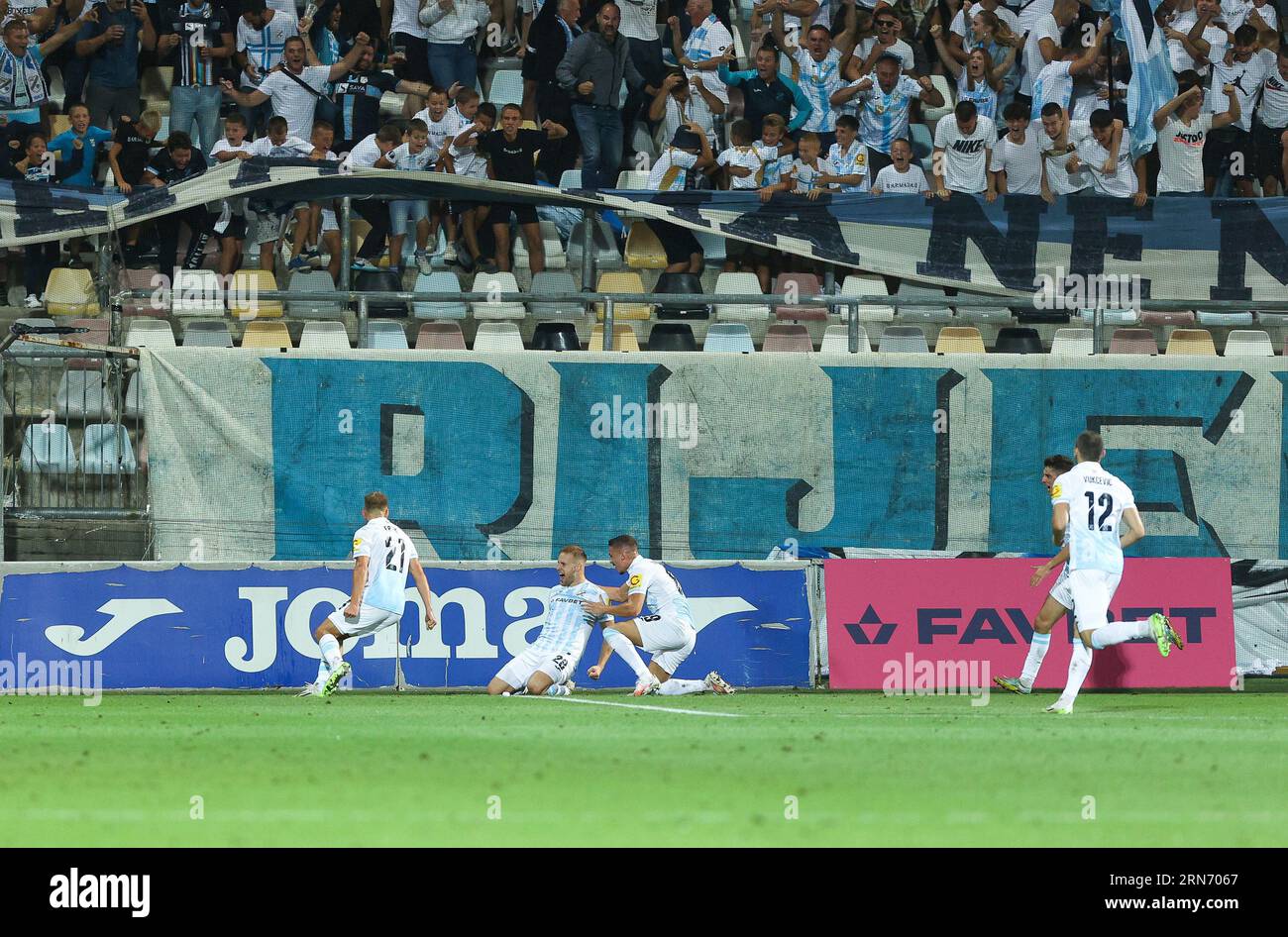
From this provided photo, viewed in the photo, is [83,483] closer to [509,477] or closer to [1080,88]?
[509,477]

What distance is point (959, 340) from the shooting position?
60.5 feet

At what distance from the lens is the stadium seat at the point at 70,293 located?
59.4 ft

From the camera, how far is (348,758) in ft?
29.0

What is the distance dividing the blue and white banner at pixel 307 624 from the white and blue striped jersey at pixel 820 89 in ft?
22.7

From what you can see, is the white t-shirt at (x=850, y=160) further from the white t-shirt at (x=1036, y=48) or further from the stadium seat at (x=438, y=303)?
the stadium seat at (x=438, y=303)

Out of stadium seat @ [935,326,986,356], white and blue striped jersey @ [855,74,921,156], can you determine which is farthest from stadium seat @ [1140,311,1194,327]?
white and blue striped jersey @ [855,74,921,156]

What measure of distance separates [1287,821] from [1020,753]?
2284 mm

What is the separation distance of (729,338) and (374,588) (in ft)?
19.8

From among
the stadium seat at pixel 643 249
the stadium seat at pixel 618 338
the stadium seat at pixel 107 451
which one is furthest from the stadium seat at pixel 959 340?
the stadium seat at pixel 107 451

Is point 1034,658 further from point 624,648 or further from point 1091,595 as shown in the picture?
point 624,648

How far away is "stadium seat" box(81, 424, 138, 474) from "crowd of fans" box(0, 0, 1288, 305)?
255cm

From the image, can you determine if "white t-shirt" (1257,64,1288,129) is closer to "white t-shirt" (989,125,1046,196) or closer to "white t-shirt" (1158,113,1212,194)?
"white t-shirt" (1158,113,1212,194)

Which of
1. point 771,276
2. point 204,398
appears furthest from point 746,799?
point 771,276

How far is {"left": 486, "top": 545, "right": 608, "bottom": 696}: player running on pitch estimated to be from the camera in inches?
548
